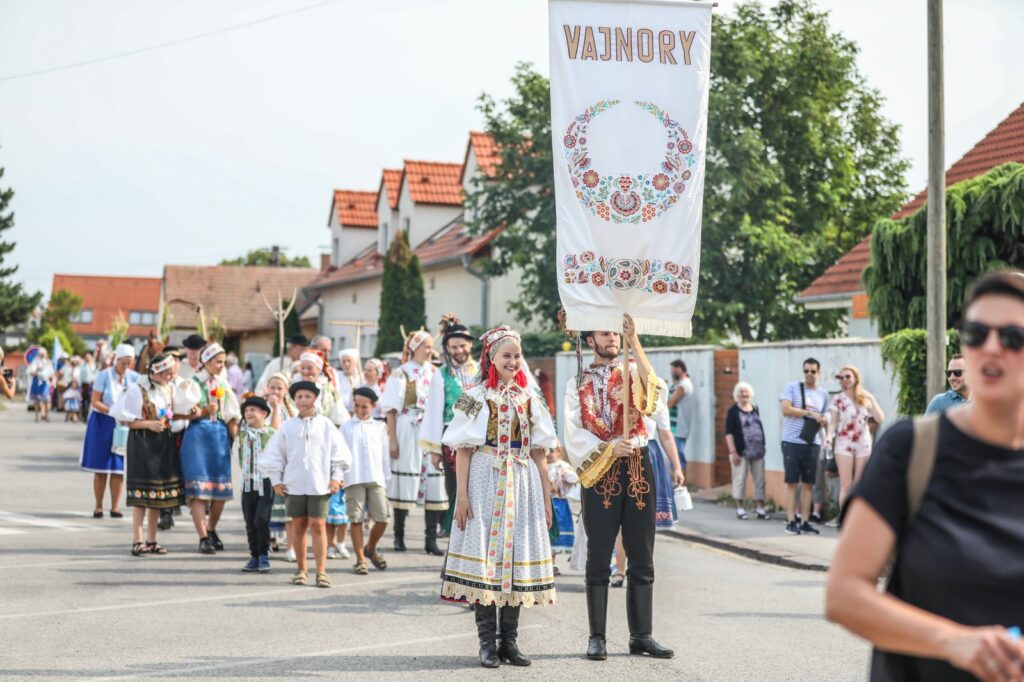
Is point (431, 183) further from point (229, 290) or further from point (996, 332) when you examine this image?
point (996, 332)

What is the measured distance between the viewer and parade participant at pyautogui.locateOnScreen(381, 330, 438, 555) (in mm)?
13328

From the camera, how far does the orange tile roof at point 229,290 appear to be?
78188 millimetres

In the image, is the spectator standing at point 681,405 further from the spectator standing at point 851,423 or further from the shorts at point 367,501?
the shorts at point 367,501

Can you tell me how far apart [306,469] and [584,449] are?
3.35 m

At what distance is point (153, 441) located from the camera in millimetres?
12672

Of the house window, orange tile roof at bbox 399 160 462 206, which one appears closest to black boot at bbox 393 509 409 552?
orange tile roof at bbox 399 160 462 206

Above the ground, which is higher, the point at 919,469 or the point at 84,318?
the point at 84,318

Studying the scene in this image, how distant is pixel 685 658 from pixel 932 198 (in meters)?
6.78

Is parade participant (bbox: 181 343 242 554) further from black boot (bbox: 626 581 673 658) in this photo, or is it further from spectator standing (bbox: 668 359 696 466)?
spectator standing (bbox: 668 359 696 466)

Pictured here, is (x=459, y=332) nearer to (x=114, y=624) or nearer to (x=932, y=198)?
(x=114, y=624)

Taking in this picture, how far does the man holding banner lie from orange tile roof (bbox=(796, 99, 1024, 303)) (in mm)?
13881

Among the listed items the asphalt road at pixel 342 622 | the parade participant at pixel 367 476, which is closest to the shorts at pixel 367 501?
the parade participant at pixel 367 476

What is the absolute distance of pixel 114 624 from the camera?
9.09 metres

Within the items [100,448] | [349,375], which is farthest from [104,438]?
[349,375]
